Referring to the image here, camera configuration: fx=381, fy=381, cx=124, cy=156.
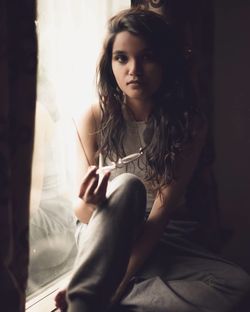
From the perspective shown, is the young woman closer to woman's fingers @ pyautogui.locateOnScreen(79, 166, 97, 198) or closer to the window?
woman's fingers @ pyautogui.locateOnScreen(79, 166, 97, 198)

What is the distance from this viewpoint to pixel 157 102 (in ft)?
3.92

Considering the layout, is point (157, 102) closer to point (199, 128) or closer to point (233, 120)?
point (199, 128)

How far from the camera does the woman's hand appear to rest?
0.88m

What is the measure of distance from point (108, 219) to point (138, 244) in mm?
243

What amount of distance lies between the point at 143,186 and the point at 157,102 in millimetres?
371

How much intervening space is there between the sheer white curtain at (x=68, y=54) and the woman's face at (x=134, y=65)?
0.86 feet

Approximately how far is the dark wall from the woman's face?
1.97ft

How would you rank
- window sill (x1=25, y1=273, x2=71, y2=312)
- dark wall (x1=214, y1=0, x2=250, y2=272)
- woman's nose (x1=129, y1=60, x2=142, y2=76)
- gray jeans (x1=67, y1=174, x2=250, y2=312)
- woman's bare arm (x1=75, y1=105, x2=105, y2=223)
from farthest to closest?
dark wall (x1=214, y1=0, x2=250, y2=272)
window sill (x1=25, y1=273, x2=71, y2=312)
woman's bare arm (x1=75, y1=105, x2=105, y2=223)
woman's nose (x1=129, y1=60, x2=142, y2=76)
gray jeans (x1=67, y1=174, x2=250, y2=312)

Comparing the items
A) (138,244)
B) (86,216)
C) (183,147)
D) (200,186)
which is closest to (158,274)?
(138,244)

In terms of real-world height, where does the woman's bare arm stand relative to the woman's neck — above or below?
below

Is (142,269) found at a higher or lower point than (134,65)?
lower

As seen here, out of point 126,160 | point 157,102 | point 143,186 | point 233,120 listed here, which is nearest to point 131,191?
point 143,186

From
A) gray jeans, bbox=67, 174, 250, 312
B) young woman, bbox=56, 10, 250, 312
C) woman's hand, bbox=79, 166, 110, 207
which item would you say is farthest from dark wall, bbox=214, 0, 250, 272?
woman's hand, bbox=79, 166, 110, 207

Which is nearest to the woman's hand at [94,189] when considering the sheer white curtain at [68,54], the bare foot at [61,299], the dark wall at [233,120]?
the bare foot at [61,299]
